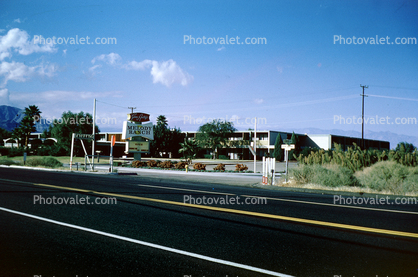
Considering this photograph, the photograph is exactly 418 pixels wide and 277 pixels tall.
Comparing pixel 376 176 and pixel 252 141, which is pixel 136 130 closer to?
pixel 376 176

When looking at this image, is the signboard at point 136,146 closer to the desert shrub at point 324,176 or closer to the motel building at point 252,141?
the desert shrub at point 324,176

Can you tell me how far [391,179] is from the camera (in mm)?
14641

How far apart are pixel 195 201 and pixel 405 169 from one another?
10819mm

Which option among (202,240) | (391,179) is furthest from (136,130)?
(202,240)

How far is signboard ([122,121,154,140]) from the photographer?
39.2 meters

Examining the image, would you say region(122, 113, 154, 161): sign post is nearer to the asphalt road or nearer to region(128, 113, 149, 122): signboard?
region(128, 113, 149, 122): signboard

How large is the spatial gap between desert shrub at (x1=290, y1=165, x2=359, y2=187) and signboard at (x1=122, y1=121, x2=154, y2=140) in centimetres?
2566

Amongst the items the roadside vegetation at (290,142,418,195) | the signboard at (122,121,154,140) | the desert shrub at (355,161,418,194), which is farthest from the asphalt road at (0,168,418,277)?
the signboard at (122,121,154,140)

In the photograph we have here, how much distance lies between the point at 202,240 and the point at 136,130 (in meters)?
35.3

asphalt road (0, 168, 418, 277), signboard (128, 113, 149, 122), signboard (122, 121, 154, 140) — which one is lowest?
asphalt road (0, 168, 418, 277)

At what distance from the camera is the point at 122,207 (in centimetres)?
894

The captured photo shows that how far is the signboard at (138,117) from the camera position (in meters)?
40.3

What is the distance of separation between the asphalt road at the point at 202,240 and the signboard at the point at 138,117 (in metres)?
31.2

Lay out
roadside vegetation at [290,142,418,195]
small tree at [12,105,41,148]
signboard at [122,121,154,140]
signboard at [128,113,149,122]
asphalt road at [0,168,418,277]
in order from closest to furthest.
Answer: 1. asphalt road at [0,168,418,277]
2. roadside vegetation at [290,142,418,195]
3. signboard at [122,121,154,140]
4. signboard at [128,113,149,122]
5. small tree at [12,105,41,148]
